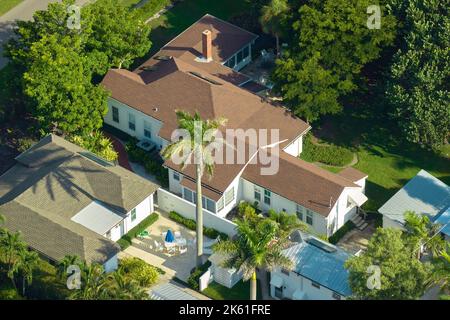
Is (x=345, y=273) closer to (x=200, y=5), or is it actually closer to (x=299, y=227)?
(x=299, y=227)

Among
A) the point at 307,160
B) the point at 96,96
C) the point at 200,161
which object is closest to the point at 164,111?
the point at 96,96

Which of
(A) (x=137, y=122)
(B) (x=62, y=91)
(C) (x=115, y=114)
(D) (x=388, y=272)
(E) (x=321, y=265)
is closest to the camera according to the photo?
(D) (x=388, y=272)

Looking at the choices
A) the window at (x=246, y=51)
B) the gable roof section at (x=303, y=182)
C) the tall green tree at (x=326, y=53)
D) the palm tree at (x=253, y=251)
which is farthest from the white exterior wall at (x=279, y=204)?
the window at (x=246, y=51)

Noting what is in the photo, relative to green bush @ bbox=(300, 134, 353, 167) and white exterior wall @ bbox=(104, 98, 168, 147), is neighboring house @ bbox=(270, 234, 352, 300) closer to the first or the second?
green bush @ bbox=(300, 134, 353, 167)

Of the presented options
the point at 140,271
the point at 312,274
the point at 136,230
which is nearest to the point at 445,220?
the point at 312,274

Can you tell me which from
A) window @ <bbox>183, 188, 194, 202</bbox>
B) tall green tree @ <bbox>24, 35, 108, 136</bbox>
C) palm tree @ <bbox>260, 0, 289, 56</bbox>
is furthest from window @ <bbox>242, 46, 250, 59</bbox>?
window @ <bbox>183, 188, 194, 202</bbox>

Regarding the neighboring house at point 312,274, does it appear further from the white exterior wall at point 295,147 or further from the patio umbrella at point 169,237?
the white exterior wall at point 295,147

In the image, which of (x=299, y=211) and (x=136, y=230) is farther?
(x=136, y=230)

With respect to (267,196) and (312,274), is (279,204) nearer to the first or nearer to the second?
(267,196)
